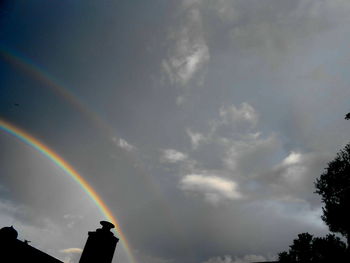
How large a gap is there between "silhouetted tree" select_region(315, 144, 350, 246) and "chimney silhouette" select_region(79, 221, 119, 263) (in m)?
18.8

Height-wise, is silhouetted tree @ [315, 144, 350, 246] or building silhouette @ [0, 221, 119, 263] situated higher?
silhouetted tree @ [315, 144, 350, 246]

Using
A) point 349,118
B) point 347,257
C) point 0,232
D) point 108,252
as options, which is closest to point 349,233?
point 347,257

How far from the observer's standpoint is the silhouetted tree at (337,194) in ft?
62.8

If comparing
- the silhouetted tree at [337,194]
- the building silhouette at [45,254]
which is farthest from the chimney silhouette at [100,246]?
the silhouetted tree at [337,194]

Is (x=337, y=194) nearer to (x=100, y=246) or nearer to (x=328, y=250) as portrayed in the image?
(x=328, y=250)

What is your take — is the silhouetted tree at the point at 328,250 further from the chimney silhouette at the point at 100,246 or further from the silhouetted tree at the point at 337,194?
the chimney silhouette at the point at 100,246

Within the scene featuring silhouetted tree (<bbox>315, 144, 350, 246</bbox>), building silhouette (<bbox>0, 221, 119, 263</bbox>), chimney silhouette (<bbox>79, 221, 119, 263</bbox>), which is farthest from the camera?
silhouetted tree (<bbox>315, 144, 350, 246</bbox>)

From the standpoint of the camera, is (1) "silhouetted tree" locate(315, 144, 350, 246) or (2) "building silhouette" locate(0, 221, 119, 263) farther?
A: (1) "silhouetted tree" locate(315, 144, 350, 246)

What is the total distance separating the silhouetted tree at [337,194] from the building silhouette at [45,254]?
744 inches

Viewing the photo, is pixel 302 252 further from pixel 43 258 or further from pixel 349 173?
pixel 43 258

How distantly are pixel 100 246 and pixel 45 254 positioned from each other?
6.99 ft

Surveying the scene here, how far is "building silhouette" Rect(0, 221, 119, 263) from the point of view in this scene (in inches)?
315

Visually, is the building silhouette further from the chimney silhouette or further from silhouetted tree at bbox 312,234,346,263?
silhouetted tree at bbox 312,234,346,263

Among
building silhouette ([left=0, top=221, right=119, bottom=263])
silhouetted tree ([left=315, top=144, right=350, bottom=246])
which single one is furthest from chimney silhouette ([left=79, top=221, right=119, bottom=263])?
silhouetted tree ([left=315, top=144, right=350, bottom=246])
